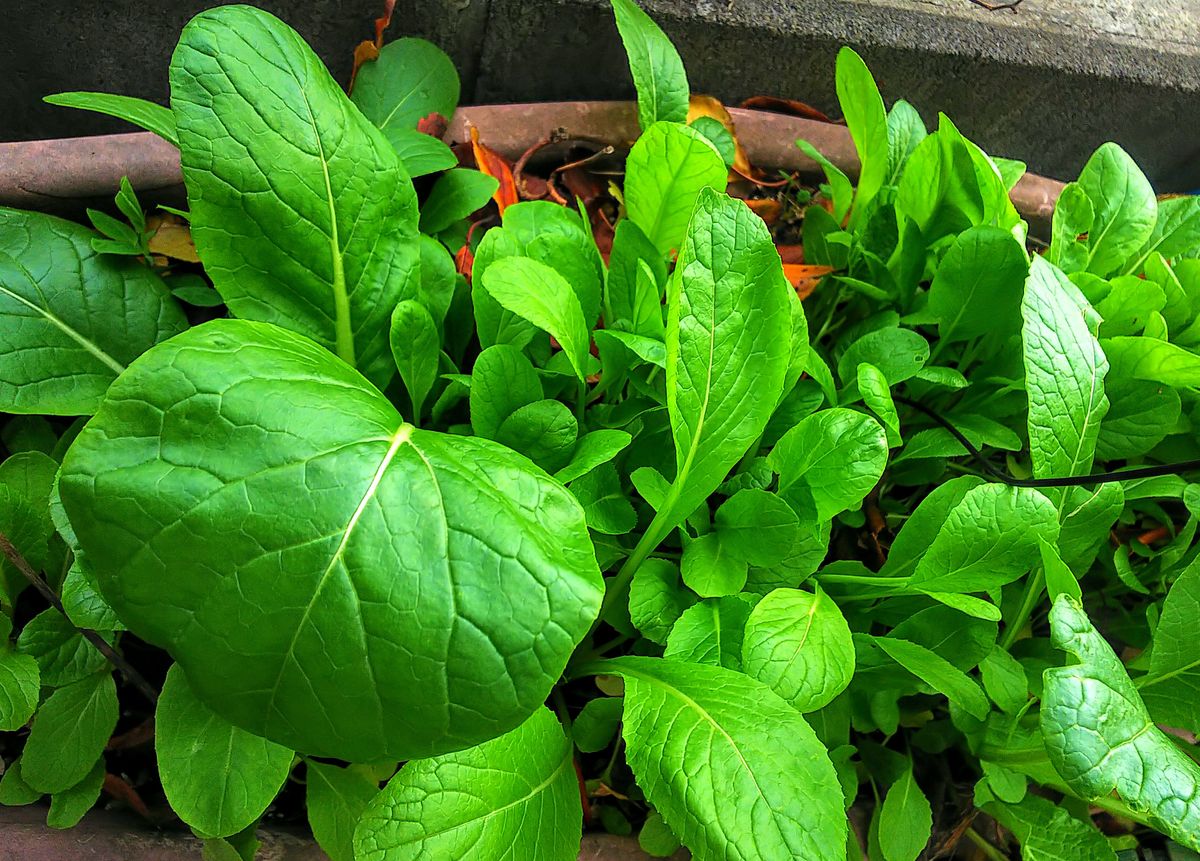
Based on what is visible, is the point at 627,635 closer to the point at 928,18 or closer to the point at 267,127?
the point at 267,127

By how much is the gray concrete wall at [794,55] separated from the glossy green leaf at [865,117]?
25 cm

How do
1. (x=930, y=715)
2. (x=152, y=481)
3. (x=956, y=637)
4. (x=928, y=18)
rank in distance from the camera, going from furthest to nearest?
1. (x=928, y=18)
2. (x=930, y=715)
3. (x=956, y=637)
4. (x=152, y=481)

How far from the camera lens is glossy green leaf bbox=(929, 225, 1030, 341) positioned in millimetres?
892

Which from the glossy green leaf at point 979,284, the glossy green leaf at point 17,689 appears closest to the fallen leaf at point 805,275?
the glossy green leaf at point 979,284

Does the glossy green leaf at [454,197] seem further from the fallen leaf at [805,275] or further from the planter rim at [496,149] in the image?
the fallen leaf at [805,275]

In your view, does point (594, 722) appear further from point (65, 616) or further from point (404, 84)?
point (404, 84)

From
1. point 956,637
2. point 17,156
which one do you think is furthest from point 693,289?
point 17,156

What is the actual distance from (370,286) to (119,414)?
13.8 inches

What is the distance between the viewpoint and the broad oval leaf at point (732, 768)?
0.60m

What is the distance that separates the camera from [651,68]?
3.27 feet

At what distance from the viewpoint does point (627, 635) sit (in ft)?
2.83

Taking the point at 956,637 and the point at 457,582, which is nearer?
the point at 457,582

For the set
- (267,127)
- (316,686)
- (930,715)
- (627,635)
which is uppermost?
(267,127)

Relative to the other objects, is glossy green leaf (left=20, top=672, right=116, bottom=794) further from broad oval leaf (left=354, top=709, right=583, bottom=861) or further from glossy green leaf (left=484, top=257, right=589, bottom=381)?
glossy green leaf (left=484, top=257, right=589, bottom=381)
